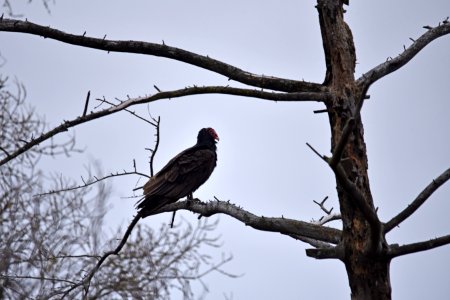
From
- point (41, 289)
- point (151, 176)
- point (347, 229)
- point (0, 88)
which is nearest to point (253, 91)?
point (347, 229)

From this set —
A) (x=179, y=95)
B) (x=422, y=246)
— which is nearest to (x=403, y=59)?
(x=422, y=246)

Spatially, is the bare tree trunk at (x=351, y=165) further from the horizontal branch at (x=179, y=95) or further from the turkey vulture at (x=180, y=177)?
the turkey vulture at (x=180, y=177)

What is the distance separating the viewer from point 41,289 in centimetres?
506

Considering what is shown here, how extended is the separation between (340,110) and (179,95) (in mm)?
833

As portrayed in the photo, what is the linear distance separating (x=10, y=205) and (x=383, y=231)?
182 inches

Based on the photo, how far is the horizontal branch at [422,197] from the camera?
2.88 metres

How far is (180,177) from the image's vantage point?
5312 mm

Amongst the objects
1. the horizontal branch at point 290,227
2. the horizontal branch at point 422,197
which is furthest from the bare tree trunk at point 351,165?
the horizontal branch at point 290,227

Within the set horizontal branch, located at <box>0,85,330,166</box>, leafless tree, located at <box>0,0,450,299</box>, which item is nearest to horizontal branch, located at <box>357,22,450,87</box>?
leafless tree, located at <box>0,0,450,299</box>

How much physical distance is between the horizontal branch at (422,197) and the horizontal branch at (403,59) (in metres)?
0.61

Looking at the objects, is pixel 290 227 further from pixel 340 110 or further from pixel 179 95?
pixel 179 95

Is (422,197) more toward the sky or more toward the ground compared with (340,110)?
more toward the ground

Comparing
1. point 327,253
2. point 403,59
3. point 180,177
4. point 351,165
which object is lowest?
point 327,253

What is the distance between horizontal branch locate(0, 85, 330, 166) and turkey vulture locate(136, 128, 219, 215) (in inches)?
63.6
